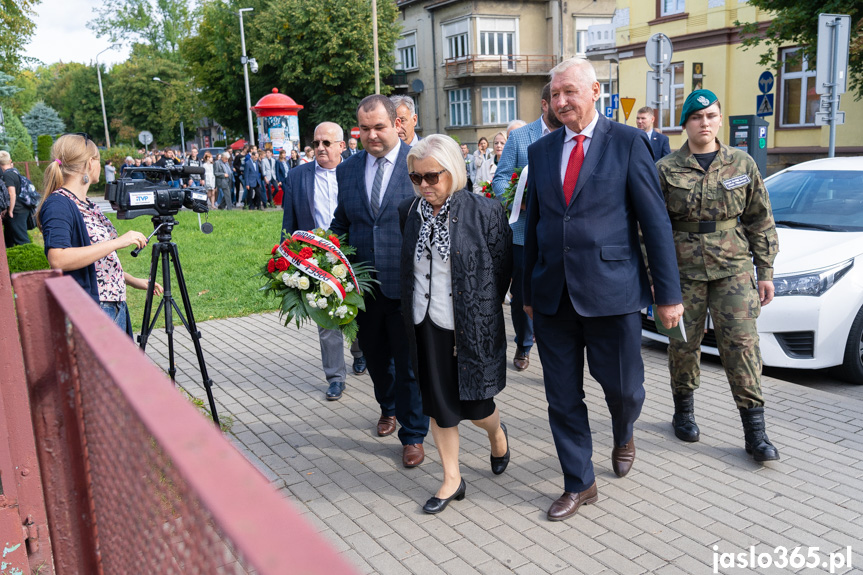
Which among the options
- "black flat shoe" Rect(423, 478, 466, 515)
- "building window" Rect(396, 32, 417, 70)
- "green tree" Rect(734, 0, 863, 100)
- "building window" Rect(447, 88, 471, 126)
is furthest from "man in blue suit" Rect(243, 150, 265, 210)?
"building window" Rect(396, 32, 417, 70)

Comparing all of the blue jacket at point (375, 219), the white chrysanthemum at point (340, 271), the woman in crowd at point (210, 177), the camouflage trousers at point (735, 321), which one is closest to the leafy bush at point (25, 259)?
the blue jacket at point (375, 219)

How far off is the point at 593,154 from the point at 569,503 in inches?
69.4

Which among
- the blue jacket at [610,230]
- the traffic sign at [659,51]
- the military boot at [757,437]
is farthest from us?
the traffic sign at [659,51]

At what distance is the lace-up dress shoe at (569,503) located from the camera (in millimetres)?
3953

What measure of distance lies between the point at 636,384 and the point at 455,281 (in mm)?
1099

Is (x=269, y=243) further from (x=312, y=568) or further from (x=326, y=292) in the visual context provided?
(x=312, y=568)

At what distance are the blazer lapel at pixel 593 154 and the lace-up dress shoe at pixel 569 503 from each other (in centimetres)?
149

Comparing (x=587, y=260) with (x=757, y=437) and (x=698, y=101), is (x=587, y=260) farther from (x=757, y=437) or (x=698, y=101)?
(x=757, y=437)

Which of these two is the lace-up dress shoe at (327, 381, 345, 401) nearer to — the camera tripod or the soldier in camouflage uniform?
the camera tripod

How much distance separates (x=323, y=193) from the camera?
5.95m

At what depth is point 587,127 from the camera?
12.9 ft

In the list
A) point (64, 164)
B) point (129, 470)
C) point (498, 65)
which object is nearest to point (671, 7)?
point (498, 65)

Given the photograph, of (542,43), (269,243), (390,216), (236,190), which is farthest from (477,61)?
(390,216)

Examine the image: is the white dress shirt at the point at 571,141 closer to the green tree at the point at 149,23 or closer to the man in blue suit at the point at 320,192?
the man in blue suit at the point at 320,192
